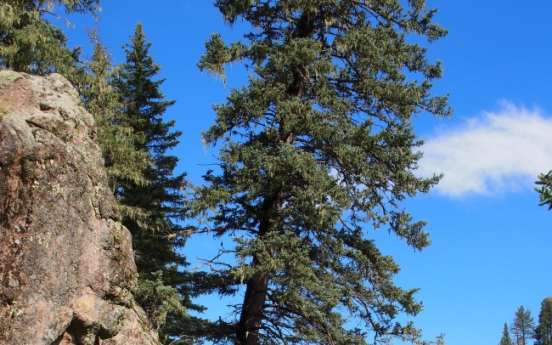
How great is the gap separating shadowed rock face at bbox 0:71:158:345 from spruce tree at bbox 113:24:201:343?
4.40 meters

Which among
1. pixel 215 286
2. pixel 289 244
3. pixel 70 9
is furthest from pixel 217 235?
pixel 70 9

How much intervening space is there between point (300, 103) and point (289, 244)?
3248mm

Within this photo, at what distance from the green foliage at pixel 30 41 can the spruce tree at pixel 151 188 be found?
367 cm

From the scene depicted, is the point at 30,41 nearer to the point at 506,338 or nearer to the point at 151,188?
the point at 151,188

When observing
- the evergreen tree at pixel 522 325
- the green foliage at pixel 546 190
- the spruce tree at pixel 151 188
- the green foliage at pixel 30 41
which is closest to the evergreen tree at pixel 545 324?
the evergreen tree at pixel 522 325

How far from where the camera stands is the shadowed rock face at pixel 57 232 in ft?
26.7

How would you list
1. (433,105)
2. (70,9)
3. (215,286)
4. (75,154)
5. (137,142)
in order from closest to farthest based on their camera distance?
(75,154) < (215,286) < (433,105) < (70,9) < (137,142)

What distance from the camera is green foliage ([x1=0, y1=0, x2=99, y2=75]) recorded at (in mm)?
12922

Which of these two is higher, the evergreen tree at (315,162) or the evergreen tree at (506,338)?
the evergreen tree at (506,338)

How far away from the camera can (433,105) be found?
43.5ft

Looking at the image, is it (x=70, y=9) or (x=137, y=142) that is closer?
(x=70, y=9)

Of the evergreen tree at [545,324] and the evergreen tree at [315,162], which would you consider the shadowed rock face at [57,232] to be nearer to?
the evergreen tree at [315,162]

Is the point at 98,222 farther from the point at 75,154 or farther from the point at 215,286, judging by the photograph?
the point at 215,286

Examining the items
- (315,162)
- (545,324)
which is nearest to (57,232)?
(315,162)
